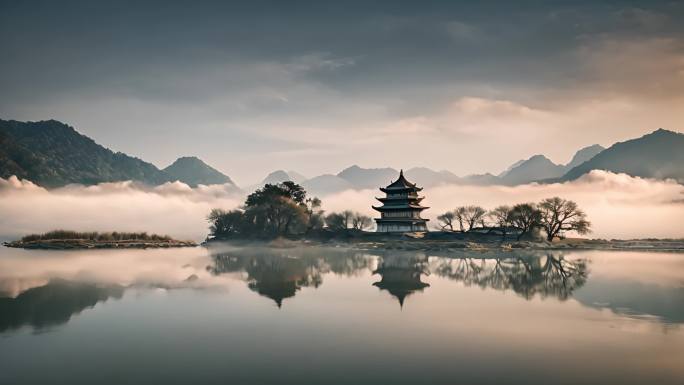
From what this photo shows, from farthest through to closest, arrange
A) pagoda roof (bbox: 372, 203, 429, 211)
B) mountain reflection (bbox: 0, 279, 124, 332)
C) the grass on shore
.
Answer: pagoda roof (bbox: 372, 203, 429, 211) < the grass on shore < mountain reflection (bbox: 0, 279, 124, 332)

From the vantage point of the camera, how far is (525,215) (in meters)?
68.8

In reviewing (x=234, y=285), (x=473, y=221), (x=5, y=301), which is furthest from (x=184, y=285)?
(x=473, y=221)

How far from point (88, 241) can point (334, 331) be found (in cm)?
5985

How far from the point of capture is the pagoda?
81062 millimetres

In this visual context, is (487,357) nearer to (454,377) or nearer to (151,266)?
(454,377)

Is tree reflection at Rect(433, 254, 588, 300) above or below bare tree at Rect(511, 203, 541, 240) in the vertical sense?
below

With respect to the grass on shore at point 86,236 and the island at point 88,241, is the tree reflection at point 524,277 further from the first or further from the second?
the grass on shore at point 86,236

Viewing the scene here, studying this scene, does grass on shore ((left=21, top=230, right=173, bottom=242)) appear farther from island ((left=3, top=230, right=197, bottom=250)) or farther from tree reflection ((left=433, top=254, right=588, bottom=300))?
tree reflection ((left=433, top=254, right=588, bottom=300))

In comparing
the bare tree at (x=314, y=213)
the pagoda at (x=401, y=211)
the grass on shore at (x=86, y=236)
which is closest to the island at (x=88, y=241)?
the grass on shore at (x=86, y=236)

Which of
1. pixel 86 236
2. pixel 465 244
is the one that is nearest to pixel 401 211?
pixel 465 244

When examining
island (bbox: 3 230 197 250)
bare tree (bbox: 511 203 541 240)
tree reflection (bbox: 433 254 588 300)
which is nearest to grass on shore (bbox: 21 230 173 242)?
island (bbox: 3 230 197 250)

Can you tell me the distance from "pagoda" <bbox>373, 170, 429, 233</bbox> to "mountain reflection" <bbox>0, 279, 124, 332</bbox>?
61799 millimetres

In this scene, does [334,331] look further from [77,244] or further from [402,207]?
[402,207]

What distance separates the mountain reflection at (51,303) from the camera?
15344 mm
